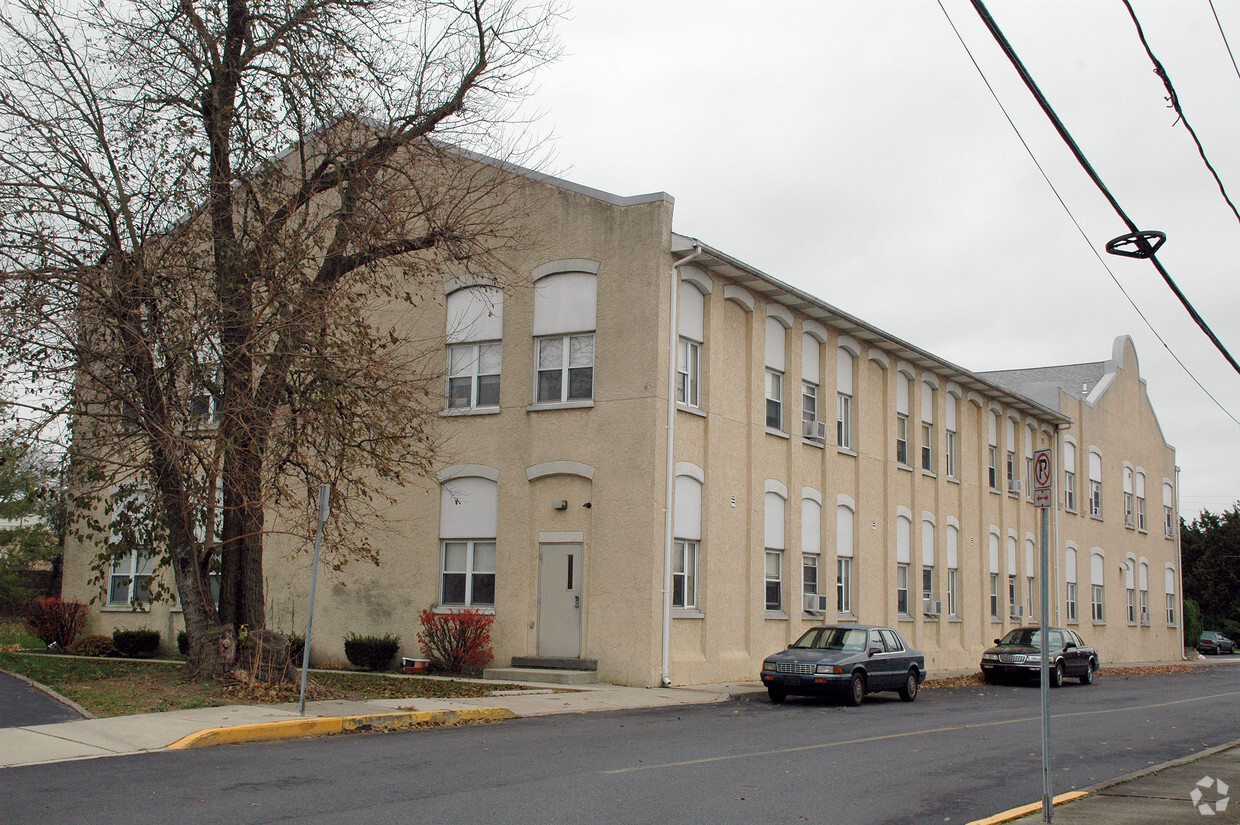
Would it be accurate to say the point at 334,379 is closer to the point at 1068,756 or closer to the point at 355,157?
the point at 355,157

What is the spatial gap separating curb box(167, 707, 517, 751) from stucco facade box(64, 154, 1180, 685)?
6220 millimetres

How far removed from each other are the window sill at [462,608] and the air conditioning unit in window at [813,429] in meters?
8.80

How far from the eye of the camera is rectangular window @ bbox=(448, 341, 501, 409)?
24.5 metres

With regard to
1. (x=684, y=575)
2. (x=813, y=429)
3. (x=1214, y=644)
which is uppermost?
A: (x=813, y=429)

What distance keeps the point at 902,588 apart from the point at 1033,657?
4.58 metres

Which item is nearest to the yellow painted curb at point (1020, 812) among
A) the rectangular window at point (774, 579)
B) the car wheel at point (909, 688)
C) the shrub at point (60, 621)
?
the car wheel at point (909, 688)

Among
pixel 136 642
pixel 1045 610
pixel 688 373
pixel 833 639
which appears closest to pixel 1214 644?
pixel 833 639

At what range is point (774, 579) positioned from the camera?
26.1 meters

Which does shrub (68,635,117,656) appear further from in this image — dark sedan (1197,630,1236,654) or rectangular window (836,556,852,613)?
dark sedan (1197,630,1236,654)

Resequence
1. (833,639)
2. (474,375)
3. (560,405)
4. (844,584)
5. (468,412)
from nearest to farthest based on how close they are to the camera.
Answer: (833,639)
(560,405)
(468,412)
(474,375)
(844,584)

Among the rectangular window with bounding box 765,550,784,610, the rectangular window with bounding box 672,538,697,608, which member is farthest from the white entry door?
the rectangular window with bounding box 765,550,784,610

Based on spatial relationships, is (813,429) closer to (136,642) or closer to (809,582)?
(809,582)

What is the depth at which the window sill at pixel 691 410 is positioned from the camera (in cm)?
2292

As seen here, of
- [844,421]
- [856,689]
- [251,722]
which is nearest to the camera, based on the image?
[251,722]
